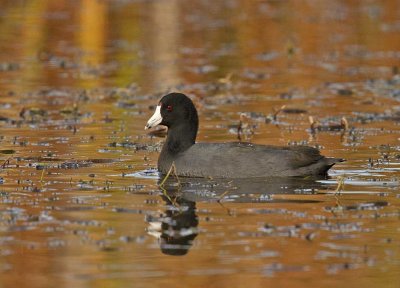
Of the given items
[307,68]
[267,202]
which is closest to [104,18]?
[307,68]

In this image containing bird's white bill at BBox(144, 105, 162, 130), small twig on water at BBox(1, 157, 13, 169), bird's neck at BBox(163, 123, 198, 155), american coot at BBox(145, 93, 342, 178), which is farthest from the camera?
bird's white bill at BBox(144, 105, 162, 130)

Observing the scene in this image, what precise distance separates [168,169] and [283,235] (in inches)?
137

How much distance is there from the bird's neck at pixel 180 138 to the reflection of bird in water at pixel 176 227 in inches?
77.9

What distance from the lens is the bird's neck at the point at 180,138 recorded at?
12.7m

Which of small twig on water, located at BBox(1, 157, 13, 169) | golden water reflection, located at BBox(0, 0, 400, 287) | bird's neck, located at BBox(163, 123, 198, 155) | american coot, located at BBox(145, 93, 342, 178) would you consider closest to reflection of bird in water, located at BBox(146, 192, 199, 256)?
golden water reflection, located at BBox(0, 0, 400, 287)

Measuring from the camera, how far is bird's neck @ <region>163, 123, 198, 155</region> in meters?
12.7

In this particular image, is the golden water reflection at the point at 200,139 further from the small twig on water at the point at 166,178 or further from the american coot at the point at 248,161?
the american coot at the point at 248,161

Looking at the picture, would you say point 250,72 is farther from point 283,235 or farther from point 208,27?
point 283,235

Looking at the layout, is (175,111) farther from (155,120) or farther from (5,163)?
(5,163)

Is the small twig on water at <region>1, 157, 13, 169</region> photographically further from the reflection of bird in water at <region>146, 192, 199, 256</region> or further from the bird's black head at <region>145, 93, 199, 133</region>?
the reflection of bird in water at <region>146, 192, 199, 256</region>

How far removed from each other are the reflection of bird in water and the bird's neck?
198 cm

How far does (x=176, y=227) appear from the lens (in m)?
9.50

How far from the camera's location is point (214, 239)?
29.5ft

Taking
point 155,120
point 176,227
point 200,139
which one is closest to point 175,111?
point 155,120
